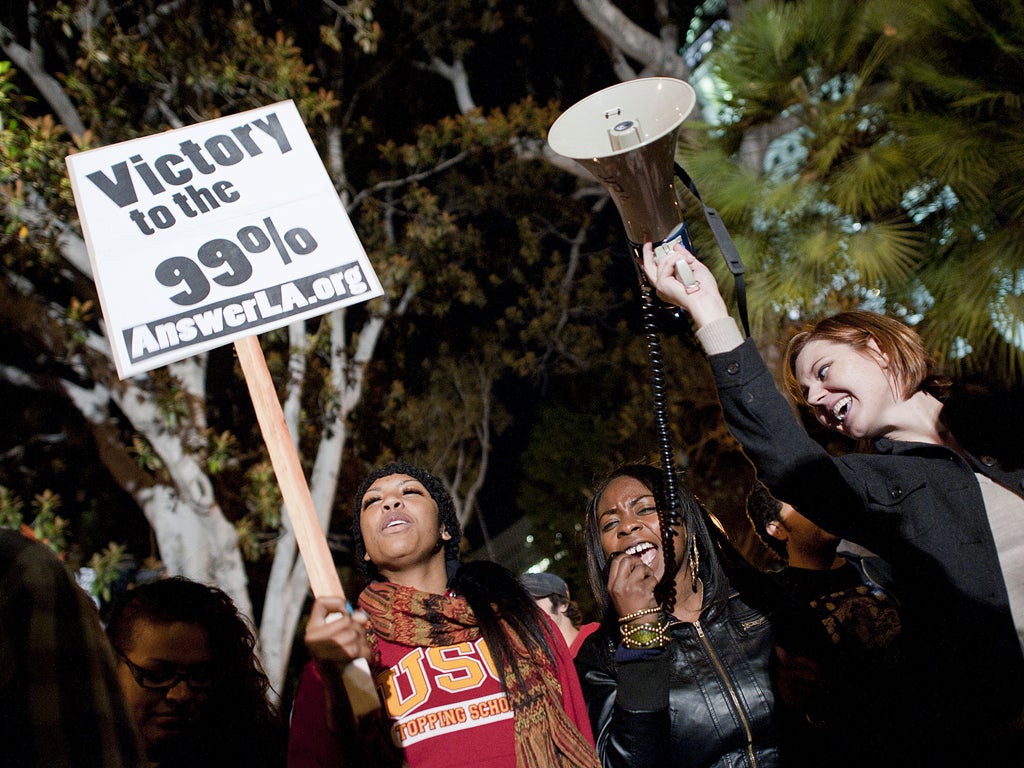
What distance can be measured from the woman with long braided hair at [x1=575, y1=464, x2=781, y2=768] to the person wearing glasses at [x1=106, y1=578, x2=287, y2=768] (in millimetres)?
951

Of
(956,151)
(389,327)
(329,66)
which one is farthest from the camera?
(389,327)

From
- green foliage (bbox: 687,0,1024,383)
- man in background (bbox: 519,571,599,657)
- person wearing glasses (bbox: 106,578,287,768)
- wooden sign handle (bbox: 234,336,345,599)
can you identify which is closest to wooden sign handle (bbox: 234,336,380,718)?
wooden sign handle (bbox: 234,336,345,599)

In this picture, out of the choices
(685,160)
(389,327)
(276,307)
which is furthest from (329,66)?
(276,307)

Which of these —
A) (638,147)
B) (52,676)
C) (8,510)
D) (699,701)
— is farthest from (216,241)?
(8,510)

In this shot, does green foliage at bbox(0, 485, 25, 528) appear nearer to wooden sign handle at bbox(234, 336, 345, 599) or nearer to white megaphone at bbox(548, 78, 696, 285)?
wooden sign handle at bbox(234, 336, 345, 599)

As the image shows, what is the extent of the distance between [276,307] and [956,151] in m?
3.49

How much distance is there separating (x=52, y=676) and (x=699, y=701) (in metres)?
1.66

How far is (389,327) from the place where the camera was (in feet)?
32.7

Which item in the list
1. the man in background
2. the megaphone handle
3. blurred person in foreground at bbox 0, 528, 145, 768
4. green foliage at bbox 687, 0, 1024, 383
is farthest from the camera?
the man in background

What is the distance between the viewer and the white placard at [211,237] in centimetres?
200

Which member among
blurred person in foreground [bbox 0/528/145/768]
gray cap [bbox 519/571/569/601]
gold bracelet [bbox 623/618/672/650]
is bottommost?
gold bracelet [bbox 623/618/672/650]

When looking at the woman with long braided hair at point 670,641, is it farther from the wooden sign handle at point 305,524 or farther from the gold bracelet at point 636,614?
the wooden sign handle at point 305,524

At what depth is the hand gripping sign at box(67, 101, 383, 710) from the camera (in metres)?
2.00

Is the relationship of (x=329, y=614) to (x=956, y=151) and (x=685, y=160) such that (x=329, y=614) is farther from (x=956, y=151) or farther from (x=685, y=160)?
(x=685, y=160)
